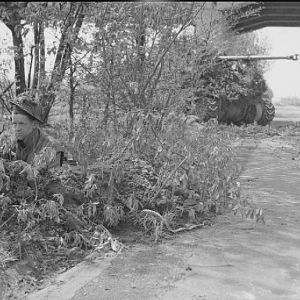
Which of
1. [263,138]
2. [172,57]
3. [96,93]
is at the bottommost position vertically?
[263,138]

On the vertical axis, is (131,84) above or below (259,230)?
above

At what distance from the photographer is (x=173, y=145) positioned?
5539 mm

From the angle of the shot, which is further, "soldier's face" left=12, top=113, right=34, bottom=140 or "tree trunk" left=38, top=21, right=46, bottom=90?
"tree trunk" left=38, top=21, right=46, bottom=90

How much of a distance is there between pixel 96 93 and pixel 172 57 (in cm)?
111

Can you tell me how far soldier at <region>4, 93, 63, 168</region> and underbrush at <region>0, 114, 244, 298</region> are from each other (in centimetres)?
26

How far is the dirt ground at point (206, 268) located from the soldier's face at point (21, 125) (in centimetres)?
132

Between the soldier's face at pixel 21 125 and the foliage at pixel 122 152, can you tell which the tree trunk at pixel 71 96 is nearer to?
the foliage at pixel 122 152

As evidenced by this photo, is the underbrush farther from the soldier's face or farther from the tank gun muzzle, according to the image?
the tank gun muzzle

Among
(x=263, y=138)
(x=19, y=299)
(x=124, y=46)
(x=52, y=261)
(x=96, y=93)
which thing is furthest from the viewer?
(x=263, y=138)

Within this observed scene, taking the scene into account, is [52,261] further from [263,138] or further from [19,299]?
[263,138]

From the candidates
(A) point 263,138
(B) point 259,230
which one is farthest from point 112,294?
(A) point 263,138

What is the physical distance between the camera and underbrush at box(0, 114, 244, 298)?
3.93 meters

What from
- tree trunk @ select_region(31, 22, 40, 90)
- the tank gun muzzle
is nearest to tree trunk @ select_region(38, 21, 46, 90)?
tree trunk @ select_region(31, 22, 40, 90)

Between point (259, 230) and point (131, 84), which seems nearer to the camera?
point (259, 230)
